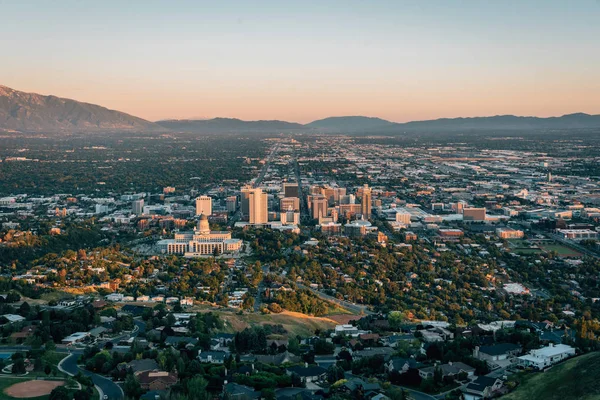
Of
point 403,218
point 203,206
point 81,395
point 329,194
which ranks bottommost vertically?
point 403,218

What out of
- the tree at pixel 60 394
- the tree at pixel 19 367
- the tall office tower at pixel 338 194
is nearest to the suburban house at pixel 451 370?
the tree at pixel 60 394

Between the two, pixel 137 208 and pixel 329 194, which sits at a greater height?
pixel 329 194

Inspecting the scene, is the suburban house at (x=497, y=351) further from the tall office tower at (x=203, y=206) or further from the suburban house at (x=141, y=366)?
the tall office tower at (x=203, y=206)

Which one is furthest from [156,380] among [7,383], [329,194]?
[329,194]

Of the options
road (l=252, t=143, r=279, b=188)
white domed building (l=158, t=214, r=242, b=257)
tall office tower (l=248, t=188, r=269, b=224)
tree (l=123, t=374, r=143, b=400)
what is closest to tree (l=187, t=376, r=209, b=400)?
tree (l=123, t=374, r=143, b=400)

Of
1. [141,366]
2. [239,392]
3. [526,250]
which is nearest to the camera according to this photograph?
[239,392]

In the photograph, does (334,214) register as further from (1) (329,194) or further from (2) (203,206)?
(2) (203,206)

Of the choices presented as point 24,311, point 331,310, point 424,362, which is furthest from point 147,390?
point 331,310
